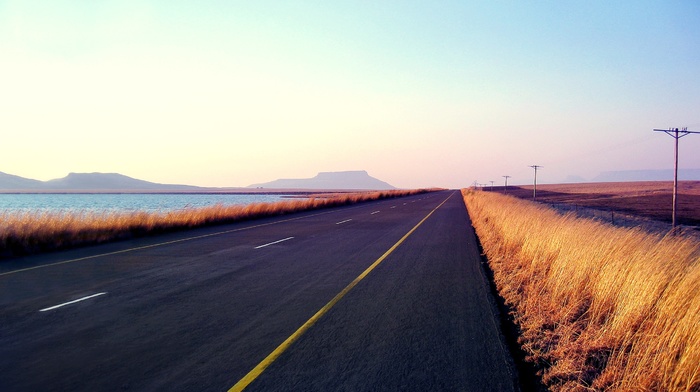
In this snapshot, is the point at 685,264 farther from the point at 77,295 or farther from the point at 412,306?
the point at 77,295

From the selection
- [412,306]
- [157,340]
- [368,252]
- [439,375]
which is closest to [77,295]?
[157,340]

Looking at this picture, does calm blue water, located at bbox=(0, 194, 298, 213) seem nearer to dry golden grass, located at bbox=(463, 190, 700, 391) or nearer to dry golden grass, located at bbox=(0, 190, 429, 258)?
dry golden grass, located at bbox=(0, 190, 429, 258)

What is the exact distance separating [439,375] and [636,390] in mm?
1654

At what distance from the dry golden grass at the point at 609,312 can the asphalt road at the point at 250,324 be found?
0.57 metres

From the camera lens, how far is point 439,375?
4484mm

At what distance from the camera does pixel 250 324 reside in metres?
6.12

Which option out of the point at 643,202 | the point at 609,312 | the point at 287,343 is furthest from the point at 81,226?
the point at 643,202

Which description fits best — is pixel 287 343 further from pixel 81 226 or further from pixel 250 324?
pixel 81 226

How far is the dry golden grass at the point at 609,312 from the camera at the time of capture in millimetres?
4227

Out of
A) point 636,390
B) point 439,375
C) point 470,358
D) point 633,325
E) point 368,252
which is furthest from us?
point 368,252

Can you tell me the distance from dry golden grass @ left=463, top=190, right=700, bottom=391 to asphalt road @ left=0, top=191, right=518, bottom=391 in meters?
0.57

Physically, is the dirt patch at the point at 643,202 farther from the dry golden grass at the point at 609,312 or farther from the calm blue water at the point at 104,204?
the calm blue water at the point at 104,204

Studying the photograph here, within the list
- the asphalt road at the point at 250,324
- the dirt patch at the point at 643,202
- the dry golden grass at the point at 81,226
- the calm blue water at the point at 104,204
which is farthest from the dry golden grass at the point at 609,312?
the dirt patch at the point at 643,202

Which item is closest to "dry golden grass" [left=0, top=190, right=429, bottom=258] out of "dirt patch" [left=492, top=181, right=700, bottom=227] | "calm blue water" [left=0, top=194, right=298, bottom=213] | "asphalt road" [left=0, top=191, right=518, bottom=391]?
"calm blue water" [left=0, top=194, right=298, bottom=213]
